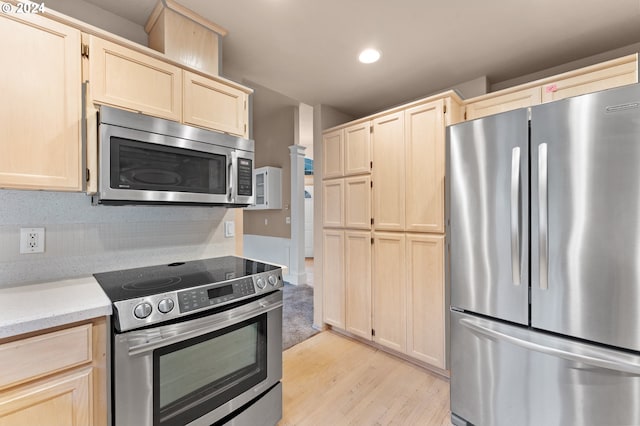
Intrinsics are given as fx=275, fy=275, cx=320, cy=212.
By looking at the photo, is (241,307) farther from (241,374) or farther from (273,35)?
(273,35)

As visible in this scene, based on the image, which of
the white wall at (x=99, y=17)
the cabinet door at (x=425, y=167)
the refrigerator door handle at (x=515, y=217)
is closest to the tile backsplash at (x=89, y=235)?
the white wall at (x=99, y=17)

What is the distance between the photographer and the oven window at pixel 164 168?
54.3 inches

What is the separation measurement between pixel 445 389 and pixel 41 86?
309cm

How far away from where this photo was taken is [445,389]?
213 cm

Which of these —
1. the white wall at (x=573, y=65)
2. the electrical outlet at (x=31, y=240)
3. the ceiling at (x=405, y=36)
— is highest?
the ceiling at (x=405, y=36)

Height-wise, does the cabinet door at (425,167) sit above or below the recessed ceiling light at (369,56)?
below

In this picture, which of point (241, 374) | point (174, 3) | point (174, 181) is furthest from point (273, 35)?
point (241, 374)

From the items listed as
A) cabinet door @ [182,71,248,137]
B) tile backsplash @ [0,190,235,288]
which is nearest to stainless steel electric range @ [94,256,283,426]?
tile backsplash @ [0,190,235,288]

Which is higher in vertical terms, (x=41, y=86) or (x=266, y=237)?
(x=41, y=86)

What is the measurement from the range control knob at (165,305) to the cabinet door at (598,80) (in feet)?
8.83

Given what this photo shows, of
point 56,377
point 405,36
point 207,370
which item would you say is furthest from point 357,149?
point 56,377

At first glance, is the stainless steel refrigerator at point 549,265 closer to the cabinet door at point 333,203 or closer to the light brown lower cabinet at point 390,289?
the light brown lower cabinet at point 390,289

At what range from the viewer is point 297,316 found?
3545 mm

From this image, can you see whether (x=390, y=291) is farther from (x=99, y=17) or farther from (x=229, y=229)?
(x=99, y=17)
